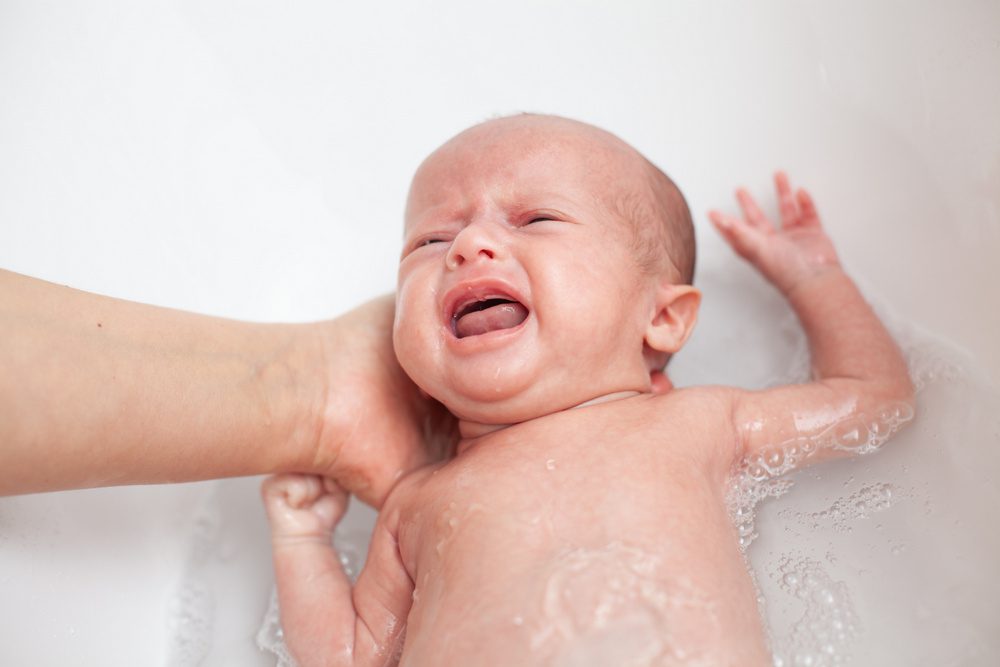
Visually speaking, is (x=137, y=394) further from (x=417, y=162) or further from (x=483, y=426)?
(x=417, y=162)

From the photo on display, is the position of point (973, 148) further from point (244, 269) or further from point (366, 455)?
point (244, 269)

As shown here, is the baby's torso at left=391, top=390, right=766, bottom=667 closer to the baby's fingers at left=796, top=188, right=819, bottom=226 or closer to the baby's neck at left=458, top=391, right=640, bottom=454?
the baby's neck at left=458, top=391, right=640, bottom=454

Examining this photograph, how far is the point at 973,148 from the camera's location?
124cm

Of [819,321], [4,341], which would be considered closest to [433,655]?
[4,341]

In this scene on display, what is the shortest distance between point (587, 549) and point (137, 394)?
50cm

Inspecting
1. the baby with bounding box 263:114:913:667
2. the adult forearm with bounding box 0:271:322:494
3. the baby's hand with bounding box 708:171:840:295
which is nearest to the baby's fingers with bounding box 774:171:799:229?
the baby's hand with bounding box 708:171:840:295

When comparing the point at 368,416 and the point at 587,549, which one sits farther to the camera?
the point at 368,416

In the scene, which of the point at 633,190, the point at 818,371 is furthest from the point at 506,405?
the point at 818,371

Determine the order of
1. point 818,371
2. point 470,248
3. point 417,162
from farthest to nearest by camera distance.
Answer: point 417,162, point 818,371, point 470,248

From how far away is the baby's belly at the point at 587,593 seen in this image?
88 centimetres

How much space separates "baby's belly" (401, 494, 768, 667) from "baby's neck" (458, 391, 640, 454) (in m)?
0.14

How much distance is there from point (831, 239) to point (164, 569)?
1135 millimetres

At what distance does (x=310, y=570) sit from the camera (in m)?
1.16

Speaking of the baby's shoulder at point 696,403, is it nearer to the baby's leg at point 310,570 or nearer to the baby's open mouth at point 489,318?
the baby's open mouth at point 489,318
